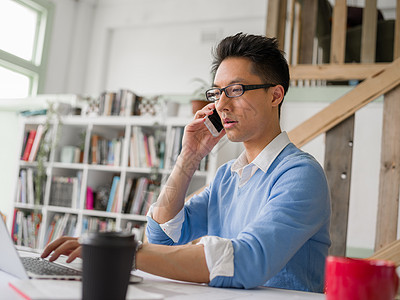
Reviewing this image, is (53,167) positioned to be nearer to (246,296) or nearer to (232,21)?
(232,21)

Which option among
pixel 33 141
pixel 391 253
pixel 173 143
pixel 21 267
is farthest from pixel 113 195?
pixel 21 267

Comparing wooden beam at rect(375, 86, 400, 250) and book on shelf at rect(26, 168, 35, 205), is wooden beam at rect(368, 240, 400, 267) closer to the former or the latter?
wooden beam at rect(375, 86, 400, 250)

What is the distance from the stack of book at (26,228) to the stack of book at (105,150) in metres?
0.79

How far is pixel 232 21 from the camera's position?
5.34 meters

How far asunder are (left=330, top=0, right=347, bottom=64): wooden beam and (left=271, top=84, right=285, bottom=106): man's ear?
1.61 m

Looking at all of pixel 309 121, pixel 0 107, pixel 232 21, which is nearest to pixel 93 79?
pixel 0 107

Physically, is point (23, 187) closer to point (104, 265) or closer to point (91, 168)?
point (91, 168)

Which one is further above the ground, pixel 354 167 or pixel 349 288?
pixel 354 167

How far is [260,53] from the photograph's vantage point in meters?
1.36

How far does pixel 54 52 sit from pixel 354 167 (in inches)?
163

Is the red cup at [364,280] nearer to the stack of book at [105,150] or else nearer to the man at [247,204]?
the man at [247,204]

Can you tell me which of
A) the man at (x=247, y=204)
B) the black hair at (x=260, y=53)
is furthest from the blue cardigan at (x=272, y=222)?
the black hair at (x=260, y=53)

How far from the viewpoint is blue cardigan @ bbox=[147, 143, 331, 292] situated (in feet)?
2.93

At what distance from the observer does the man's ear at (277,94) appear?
1.41m
